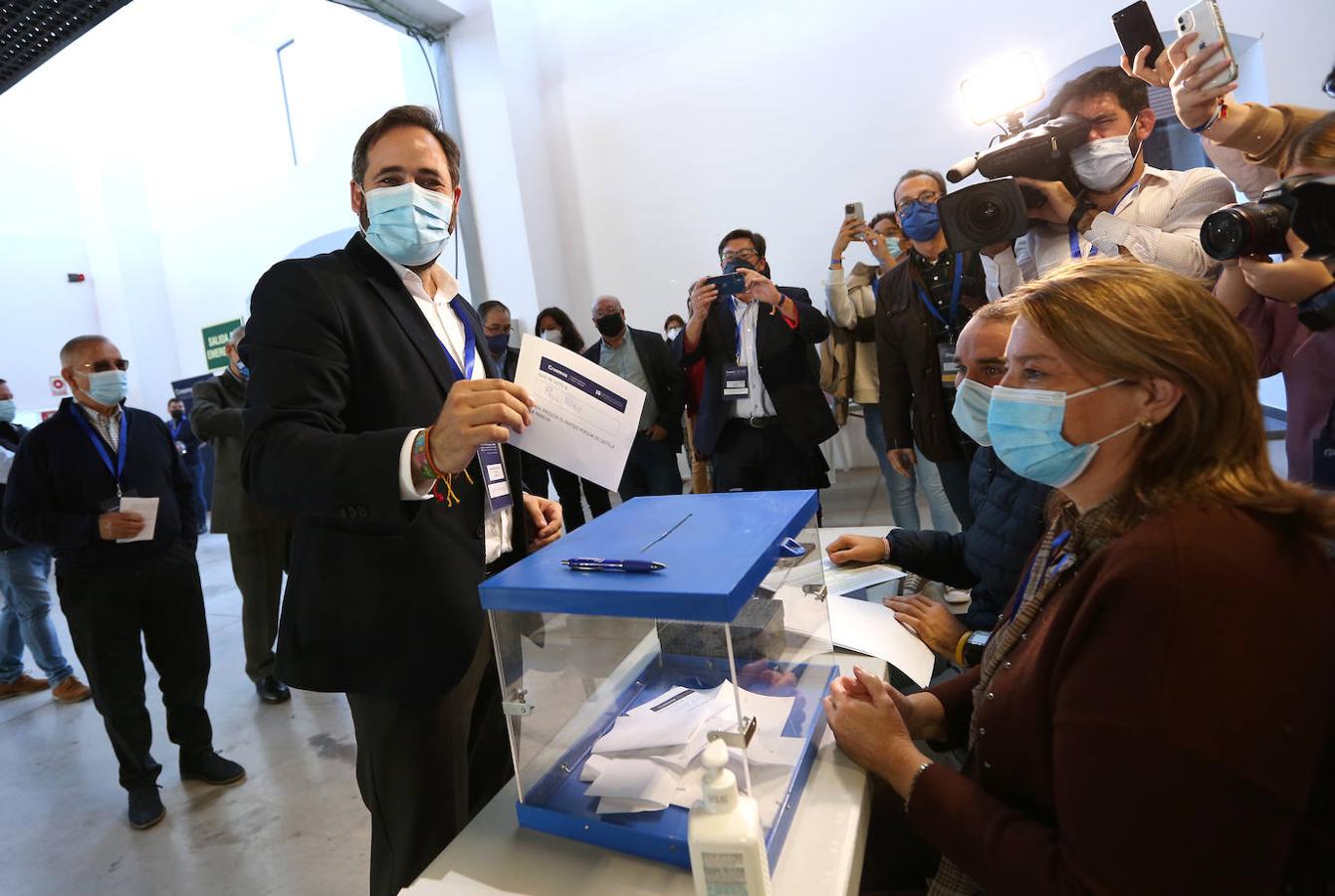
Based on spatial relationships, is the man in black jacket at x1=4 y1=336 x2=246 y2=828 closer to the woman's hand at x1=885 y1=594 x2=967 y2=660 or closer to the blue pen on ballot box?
the blue pen on ballot box

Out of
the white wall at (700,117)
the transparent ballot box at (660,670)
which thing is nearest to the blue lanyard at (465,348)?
the transparent ballot box at (660,670)

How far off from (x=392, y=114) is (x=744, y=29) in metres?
5.41

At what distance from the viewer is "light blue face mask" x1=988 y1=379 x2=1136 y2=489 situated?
94cm

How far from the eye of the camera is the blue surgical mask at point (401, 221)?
133 cm

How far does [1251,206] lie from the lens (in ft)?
3.88

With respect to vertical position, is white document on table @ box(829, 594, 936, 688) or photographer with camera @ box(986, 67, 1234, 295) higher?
photographer with camera @ box(986, 67, 1234, 295)

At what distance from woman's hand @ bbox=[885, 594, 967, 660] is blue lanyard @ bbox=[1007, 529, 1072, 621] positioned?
0.36 metres

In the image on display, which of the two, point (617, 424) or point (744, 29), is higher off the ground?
point (744, 29)

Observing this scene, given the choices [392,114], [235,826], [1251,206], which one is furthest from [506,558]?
[235,826]

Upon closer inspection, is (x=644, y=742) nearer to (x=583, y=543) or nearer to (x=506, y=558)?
(x=583, y=543)

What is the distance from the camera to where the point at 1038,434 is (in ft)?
3.15

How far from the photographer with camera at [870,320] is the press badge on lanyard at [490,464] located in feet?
8.46

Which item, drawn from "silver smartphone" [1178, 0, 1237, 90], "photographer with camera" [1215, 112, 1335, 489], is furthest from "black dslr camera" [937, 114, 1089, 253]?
"photographer with camera" [1215, 112, 1335, 489]

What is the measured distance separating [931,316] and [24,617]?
4.62 m
